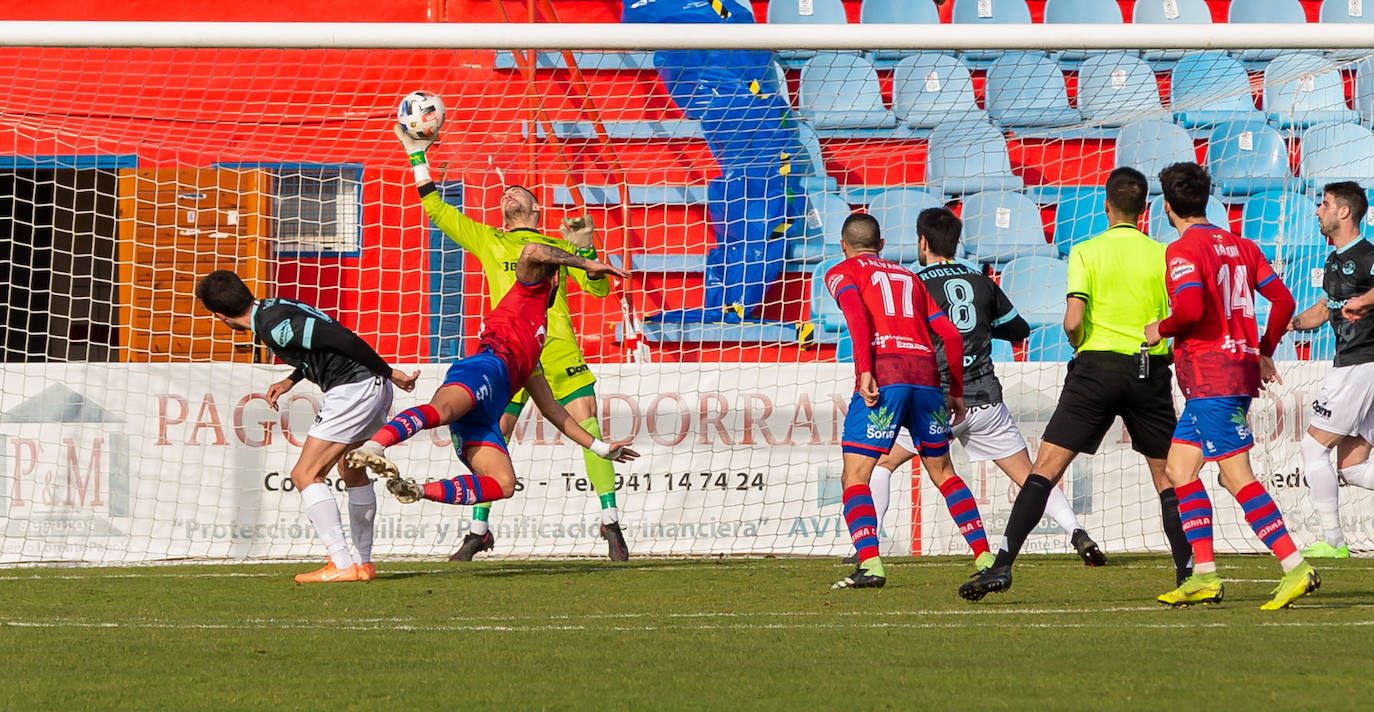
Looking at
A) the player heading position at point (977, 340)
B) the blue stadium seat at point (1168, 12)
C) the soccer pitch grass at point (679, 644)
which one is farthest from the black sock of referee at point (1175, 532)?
the blue stadium seat at point (1168, 12)

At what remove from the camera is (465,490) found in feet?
22.1

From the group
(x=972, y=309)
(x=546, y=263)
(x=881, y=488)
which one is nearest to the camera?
(x=546, y=263)

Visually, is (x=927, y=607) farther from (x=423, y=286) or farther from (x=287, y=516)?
(x=423, y=286)

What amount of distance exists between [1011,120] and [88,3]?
8826 millimetres

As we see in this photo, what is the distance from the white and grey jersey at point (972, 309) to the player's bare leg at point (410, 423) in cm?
247

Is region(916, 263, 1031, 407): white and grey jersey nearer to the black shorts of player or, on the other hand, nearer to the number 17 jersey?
the black shorts of player

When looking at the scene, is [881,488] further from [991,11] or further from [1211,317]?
[991,11]

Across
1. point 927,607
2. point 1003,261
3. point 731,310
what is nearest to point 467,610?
point 927,607

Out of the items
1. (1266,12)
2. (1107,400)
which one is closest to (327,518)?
(1107,400)

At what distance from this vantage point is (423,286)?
12516 millimetres

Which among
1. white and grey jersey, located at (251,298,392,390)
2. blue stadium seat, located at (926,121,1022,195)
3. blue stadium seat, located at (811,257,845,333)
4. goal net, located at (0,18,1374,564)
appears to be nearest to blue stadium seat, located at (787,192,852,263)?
goal net, located at (0,18,1374,564)

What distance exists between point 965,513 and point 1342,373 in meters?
2.92

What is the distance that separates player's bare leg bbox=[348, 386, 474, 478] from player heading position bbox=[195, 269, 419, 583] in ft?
2.31

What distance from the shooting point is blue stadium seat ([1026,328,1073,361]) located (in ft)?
38.9
